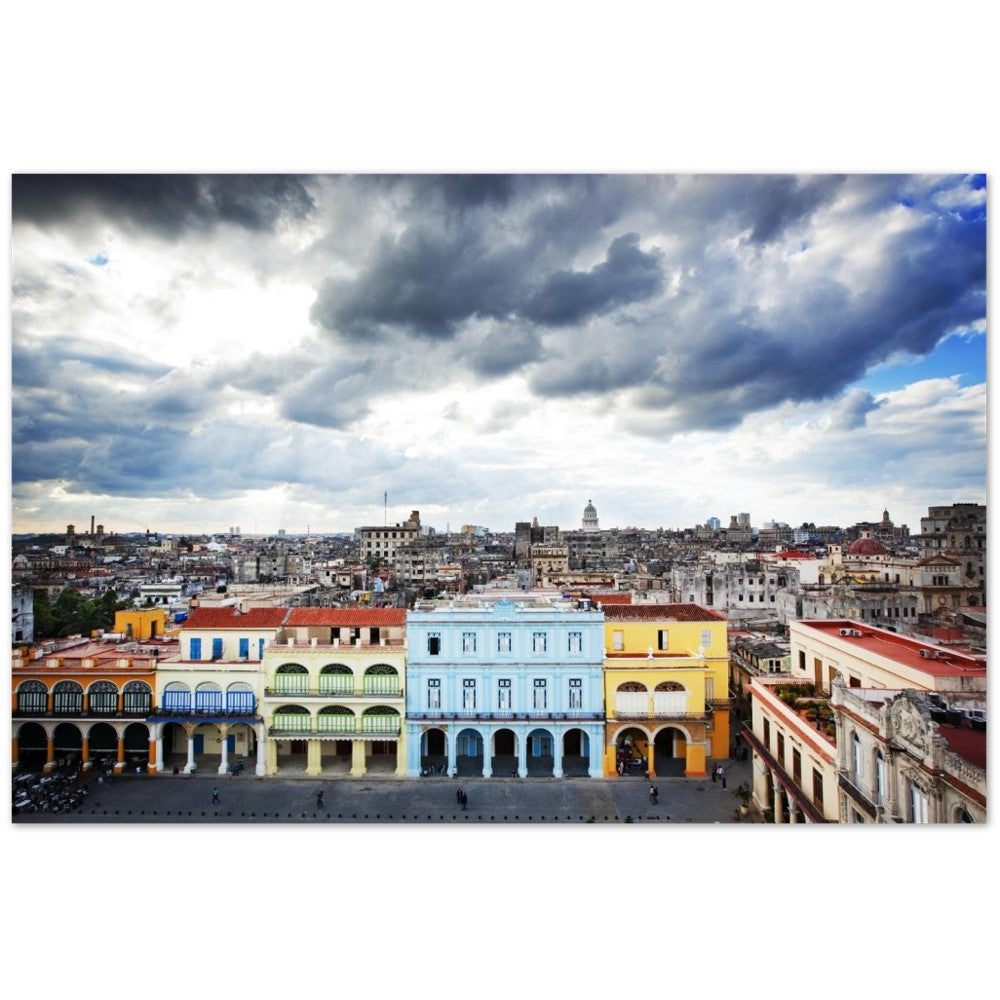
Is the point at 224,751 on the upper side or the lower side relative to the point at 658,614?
lower

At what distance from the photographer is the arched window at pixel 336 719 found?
11828mm

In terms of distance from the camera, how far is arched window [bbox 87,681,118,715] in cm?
1180

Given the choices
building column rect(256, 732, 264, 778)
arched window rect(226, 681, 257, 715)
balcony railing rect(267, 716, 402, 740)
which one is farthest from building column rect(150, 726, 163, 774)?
balcony railing rect(267, 716, 402, 740)

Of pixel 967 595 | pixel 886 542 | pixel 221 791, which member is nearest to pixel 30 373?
pixel 221 791

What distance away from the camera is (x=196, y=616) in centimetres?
1247

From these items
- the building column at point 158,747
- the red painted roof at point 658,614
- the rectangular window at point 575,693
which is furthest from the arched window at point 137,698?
the red painted roof at point 658,614

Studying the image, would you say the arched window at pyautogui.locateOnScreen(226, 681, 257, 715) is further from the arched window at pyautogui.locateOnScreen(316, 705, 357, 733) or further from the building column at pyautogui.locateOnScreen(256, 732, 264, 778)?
the arched window at pyautogui.locateOnScreen(316, 705, 357, 733)

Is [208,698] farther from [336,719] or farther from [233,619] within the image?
[336,719]

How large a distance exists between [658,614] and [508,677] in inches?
133

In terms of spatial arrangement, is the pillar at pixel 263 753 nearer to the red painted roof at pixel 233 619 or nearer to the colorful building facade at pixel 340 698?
the colorful building facade at pixel 340 698

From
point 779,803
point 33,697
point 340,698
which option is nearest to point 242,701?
point 340,698

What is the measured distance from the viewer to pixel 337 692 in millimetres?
11891

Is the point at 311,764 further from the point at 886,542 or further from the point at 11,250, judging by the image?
the point at 886,542

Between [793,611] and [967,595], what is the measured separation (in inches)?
419
